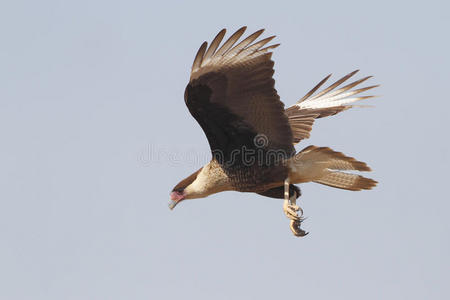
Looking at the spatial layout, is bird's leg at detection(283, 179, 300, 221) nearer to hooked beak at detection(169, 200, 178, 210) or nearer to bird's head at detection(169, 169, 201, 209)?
bird's head at detection(169, 169, 201, 209)

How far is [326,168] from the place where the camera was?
6812mm

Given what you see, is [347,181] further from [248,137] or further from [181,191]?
[181,191]

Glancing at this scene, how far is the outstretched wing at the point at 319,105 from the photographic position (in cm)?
789

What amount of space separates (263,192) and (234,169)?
53cm

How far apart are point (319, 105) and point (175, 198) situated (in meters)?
2.20

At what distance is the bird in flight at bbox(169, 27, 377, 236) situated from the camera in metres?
6.07

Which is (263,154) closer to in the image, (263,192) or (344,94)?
(263,192)

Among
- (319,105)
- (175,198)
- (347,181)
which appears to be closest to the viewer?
(347,181)

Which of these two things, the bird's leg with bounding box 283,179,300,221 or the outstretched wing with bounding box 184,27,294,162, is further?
the bird's leg with bounding box 283,179,300,221

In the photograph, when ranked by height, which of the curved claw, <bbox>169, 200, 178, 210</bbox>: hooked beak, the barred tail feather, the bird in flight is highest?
the bird in flight

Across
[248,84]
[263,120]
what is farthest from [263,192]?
[248,84]

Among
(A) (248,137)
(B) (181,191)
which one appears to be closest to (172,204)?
(B) (181,191)

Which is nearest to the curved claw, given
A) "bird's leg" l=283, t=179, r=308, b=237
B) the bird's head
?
"bird's leg" l=283, t=179, r=308, b=237

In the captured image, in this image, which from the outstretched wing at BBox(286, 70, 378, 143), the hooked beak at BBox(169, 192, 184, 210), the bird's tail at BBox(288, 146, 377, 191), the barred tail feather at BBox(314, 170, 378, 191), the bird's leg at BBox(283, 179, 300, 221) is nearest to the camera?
the bird's tail at BBox(288, 146, 377, 191)
